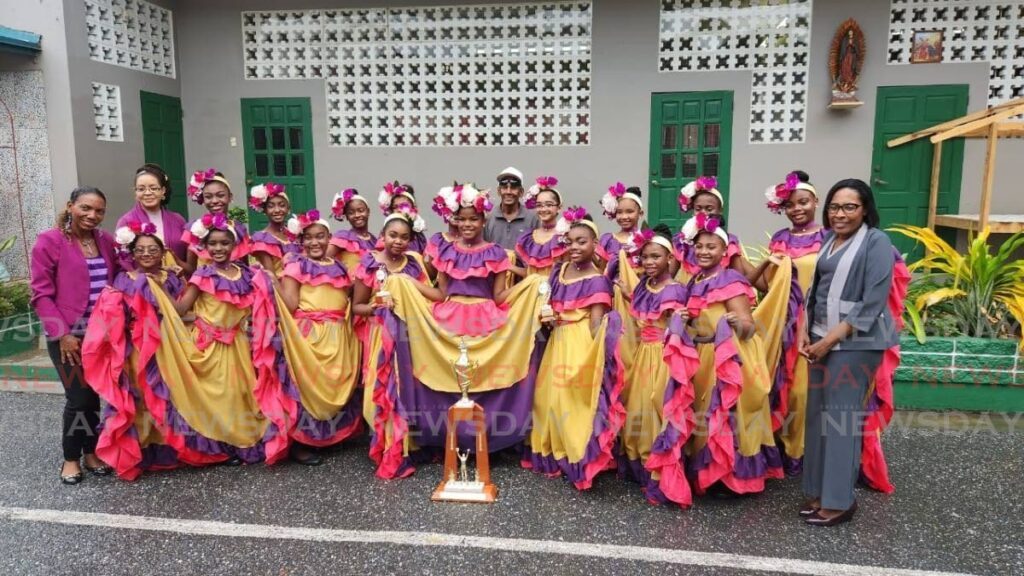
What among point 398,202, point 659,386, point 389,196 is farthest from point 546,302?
point 389,196

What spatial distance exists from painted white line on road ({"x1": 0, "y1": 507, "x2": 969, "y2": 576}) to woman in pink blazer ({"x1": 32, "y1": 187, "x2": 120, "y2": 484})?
0.54 metres

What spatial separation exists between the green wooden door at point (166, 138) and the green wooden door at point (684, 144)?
5869 millimetres

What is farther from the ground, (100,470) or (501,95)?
(501,95)

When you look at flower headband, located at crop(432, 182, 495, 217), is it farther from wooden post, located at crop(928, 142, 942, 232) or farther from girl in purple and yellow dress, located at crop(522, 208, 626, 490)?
wooden post, located at crop(928, 142, 942, 232)

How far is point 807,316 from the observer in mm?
3471

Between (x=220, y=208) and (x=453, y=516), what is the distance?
9.19 feet

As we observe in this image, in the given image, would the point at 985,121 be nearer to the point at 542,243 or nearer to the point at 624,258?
the point at 624,258

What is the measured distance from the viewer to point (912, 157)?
308 inches

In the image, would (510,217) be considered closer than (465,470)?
No

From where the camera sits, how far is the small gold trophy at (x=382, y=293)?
12.8ft

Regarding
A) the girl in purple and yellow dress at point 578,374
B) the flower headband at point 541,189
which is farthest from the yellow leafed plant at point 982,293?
the girl in purple and yellow dress at point 578,374

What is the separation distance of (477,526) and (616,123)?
5961 millimetres

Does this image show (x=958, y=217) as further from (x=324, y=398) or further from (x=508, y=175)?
(x=324, y=398)

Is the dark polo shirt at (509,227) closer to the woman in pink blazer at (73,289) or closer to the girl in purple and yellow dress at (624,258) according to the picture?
the girl in purple and yellow dress at (624,258)
